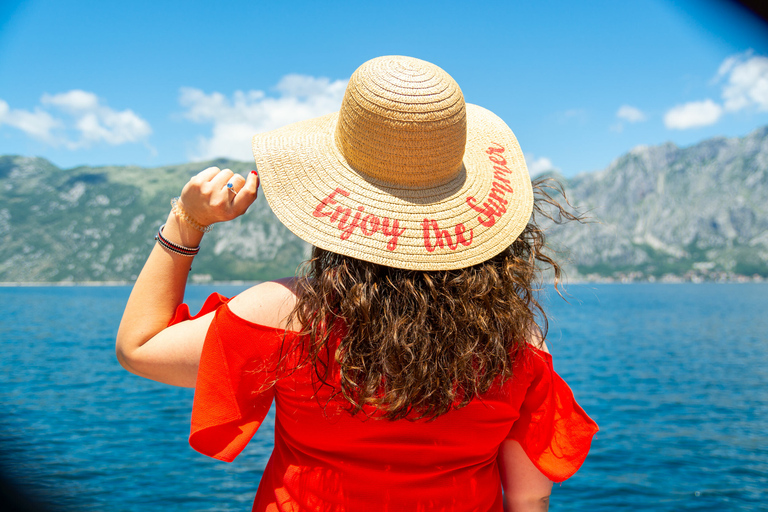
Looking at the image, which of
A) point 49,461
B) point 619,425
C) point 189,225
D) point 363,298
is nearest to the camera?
point 363,298

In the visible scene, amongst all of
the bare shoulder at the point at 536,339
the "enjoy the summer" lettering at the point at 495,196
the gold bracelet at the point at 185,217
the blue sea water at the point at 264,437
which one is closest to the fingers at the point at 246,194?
the gold bracelet at the point at 185,217

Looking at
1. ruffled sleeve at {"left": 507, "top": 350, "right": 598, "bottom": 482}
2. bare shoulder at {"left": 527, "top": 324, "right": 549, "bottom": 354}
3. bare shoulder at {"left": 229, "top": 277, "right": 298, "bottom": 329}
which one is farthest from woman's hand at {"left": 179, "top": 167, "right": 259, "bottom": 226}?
ruffled sleeve at {"left": 507, "top": 350, "right": 598, "bottom": 482}

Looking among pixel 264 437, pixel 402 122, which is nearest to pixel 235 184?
pixel 402 122

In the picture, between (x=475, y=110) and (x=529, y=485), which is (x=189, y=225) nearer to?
(x=475, y=110)

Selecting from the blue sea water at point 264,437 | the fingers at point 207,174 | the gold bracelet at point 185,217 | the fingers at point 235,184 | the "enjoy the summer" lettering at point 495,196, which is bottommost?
the blue sea water at point 264,437

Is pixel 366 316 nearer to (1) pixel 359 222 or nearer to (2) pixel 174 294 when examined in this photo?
(1) pixel 359 222

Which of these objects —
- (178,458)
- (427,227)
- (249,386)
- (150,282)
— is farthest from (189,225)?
(178,458)

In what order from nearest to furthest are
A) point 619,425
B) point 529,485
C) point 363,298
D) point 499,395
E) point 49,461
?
point 363,298 < point 499,395 < point 529,485 < point 49,461 < point 619,425

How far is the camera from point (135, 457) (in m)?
18.3

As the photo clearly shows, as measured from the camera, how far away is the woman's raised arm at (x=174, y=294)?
1.41 m

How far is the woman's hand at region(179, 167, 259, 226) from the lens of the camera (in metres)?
1.40

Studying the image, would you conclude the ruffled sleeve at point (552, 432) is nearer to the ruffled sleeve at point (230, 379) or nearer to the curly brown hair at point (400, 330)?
the curly brown hair at point (400, 330)

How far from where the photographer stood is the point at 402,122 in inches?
53.2

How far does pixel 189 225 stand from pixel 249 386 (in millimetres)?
499
